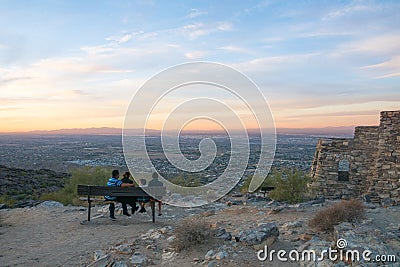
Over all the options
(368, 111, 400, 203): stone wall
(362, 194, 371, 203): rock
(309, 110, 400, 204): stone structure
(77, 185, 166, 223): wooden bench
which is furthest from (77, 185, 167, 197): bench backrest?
(368, 111, 400, 203): stone wall

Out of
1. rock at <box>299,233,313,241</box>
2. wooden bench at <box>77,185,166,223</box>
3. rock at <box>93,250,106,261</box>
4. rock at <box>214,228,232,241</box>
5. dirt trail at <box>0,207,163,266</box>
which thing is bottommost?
dirt trail at <box>0,207,163,266</box>

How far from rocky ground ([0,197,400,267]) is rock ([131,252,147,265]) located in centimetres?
2

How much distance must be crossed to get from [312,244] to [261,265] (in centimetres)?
114

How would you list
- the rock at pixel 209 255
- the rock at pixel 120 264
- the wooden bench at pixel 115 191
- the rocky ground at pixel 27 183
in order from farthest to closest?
the rocky ground at pixel 27 183
the wooden bench at pixel 115 191
the rock at pixel 209 255
the rock at pixel 120 264

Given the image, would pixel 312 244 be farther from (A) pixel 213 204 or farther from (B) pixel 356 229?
(A) pixel 213 204

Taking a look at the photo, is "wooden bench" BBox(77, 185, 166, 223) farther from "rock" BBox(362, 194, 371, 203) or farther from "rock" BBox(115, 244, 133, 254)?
"rock" BBox(362, 194, 371, 203)

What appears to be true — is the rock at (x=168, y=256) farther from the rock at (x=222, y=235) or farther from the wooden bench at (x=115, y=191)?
the wooden bench at (x=115, y=191)

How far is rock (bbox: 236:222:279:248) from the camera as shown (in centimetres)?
682

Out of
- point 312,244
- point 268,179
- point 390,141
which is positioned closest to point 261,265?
point 312,244

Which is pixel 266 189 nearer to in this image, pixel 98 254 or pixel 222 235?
pixel 222 235

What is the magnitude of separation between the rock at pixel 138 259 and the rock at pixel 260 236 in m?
1.82

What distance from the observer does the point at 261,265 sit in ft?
19.8

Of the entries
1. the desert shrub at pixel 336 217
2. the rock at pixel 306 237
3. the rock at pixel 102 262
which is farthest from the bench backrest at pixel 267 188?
the rock at pixel 102 262

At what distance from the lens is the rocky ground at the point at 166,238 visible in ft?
20.8
